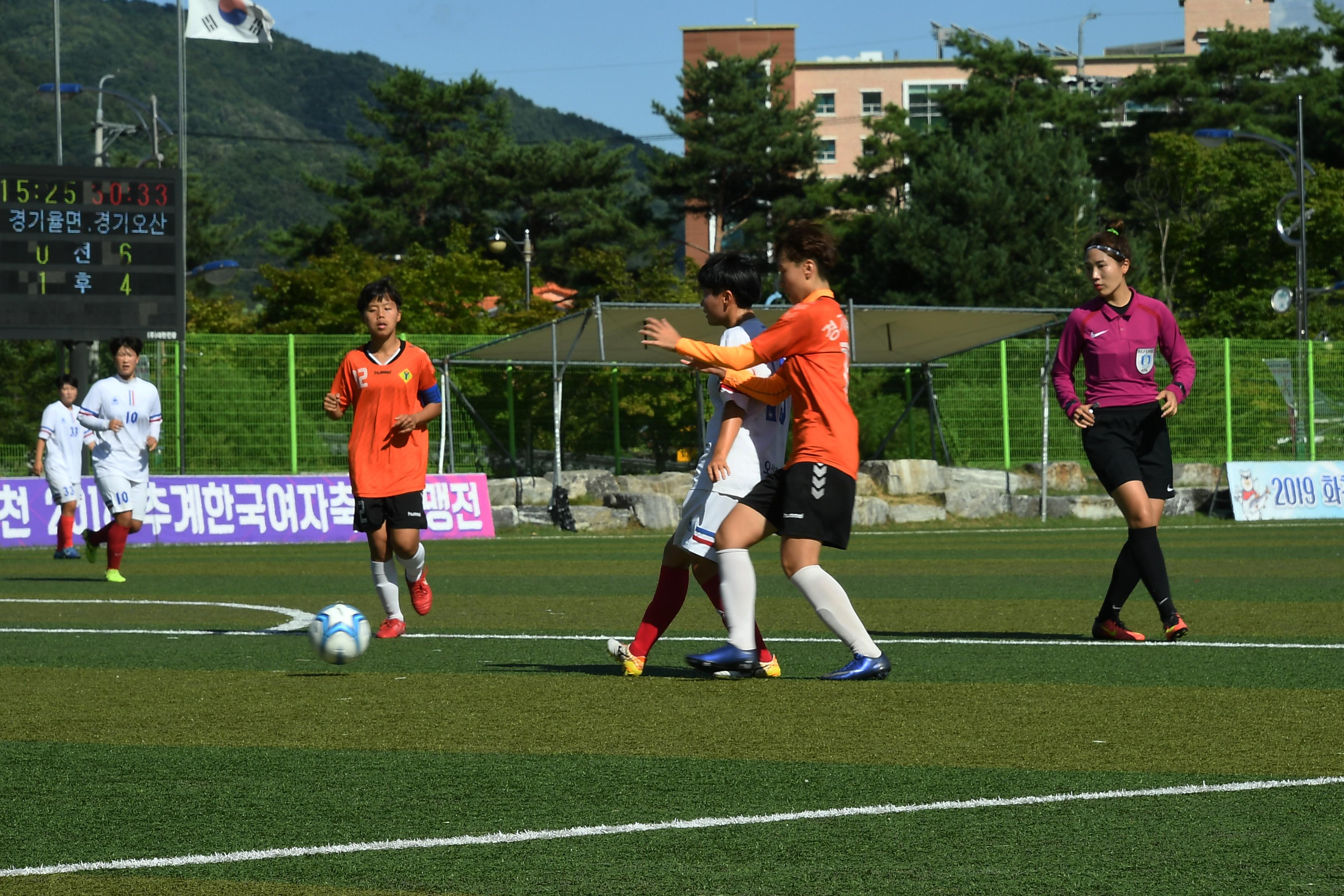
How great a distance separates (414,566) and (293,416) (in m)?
15.1

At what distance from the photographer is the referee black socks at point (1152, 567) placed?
8.24 metres

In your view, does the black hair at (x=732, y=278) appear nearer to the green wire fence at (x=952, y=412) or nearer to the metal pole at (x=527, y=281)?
the green wire fence at (x=952, y=412)

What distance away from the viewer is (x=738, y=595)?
6.75m

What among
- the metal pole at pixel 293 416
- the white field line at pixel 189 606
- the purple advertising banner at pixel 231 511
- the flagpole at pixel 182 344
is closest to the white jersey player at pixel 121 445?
the white field line at pixel 189 606

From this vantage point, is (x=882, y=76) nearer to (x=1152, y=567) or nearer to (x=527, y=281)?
(x=527, y=281)

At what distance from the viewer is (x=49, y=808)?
437 cm

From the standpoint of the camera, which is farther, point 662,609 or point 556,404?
point 556,404

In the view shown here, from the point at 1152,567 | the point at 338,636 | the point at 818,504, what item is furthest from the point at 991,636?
the point at 338,636

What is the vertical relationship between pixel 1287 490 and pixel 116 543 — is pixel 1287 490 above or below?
below

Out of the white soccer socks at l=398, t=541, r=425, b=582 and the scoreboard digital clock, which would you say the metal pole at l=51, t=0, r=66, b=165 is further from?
the white soccer socks at l=398, t=541, r=425, b=582

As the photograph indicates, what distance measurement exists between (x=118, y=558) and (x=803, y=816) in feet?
36.1

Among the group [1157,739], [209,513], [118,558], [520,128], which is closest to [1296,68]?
[209,513]

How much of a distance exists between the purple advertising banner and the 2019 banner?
11691mm

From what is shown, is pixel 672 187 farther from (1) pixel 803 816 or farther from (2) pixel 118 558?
(1) pixel 803 816
